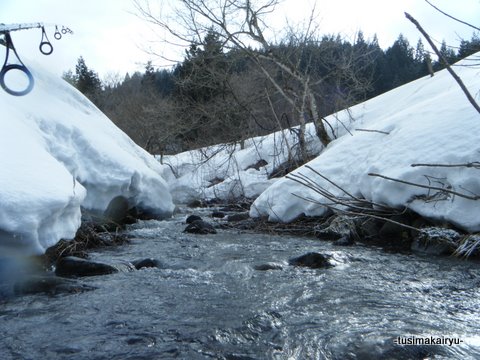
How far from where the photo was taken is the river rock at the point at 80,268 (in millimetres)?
4664

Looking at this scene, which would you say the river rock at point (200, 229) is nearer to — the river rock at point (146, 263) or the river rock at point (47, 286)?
the river rock at point (146, 263)

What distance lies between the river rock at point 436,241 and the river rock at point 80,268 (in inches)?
164

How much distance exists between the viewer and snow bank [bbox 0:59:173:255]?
4.06 metres

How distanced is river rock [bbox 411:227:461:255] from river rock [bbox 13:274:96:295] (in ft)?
14.5

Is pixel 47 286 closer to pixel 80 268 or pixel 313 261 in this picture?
pixel 80 268

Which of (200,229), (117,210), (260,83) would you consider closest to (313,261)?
(200,229)

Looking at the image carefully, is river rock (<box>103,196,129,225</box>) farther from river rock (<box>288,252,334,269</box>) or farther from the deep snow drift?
river rock (<box>288,252,334,269</box>)

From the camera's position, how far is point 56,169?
18.2 feet

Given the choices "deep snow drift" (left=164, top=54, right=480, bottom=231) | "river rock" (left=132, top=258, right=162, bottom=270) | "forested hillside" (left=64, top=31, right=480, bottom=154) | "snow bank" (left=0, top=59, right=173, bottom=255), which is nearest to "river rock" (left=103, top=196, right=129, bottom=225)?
"snow bank" (left=0, top=59, right=173, bottom=255)

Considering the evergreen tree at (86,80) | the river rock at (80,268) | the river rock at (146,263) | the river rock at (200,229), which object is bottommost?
the river rock at (200,229)

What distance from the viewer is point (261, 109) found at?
14.5m

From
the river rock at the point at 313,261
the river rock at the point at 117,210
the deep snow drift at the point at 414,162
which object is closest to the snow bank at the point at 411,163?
the deep snow drift at the point at 414,162

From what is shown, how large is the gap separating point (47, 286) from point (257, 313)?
6.87 ft

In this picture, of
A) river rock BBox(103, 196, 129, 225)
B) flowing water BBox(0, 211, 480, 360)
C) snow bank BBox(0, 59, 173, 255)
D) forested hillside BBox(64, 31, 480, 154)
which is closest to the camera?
flowing water BBox(0, 211, 480, 360)
